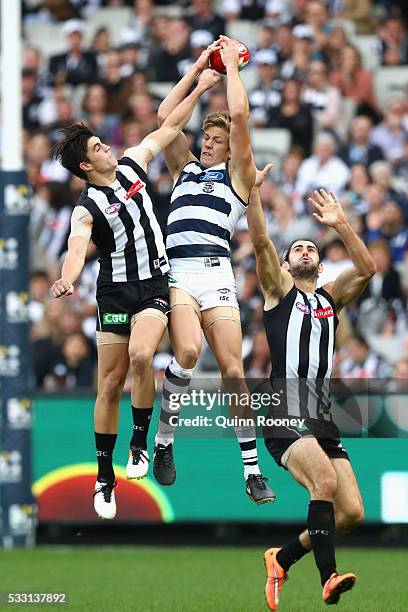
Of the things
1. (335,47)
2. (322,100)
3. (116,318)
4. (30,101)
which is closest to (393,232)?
(322,100)

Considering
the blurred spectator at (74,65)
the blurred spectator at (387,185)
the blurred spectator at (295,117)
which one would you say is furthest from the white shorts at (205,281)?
the blurred spectator at (74,65)

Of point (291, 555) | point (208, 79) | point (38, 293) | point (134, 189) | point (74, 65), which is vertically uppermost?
point (74, 65)

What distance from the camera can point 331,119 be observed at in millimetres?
18406

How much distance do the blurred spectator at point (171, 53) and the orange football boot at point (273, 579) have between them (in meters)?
9.98

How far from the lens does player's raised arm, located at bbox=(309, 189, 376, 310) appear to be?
10.6m

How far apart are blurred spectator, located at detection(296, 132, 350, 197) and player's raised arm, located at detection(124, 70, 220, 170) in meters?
7.00

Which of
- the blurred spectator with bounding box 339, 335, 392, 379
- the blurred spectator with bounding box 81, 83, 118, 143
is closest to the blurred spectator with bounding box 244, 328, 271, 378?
the blurred spectator with bounding box 339, 335, 392, 379

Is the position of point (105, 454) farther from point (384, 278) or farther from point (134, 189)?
point (384, 278)

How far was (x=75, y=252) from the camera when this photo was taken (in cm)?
1014

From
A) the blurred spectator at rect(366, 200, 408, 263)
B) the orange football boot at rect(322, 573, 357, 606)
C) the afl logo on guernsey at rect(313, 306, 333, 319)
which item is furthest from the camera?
the blurred spectator at rect(366, 200, 408, 263)

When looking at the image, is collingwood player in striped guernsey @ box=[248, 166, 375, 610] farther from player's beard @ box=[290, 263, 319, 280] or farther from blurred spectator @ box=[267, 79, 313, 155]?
blurred spectator @ box=[267, 79, 313, 155]

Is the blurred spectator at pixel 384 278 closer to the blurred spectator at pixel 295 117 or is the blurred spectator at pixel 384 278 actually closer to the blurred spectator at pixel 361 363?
the blurred spectator at pixel 361 363

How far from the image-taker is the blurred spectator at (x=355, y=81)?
19.0m

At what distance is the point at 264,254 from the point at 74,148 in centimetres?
148
